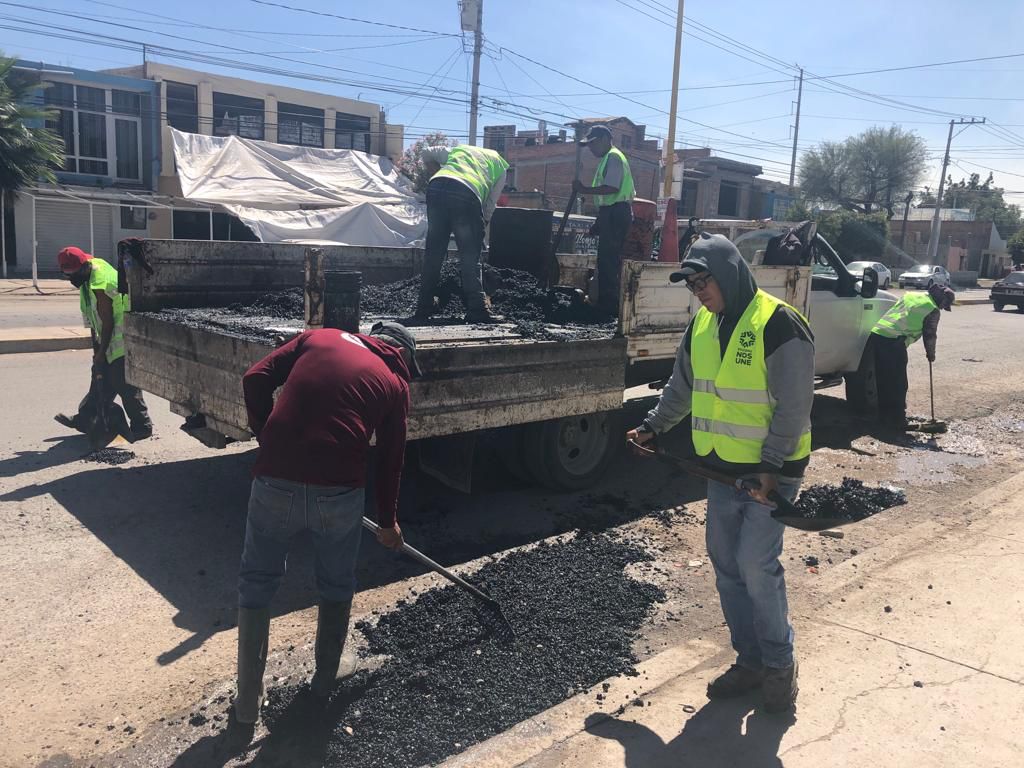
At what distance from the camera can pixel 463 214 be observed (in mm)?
6066

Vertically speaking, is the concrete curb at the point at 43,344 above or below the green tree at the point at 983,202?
below

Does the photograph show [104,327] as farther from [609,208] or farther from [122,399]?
[609,208]

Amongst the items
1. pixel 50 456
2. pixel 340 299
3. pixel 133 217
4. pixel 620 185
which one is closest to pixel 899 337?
pixel 620 185

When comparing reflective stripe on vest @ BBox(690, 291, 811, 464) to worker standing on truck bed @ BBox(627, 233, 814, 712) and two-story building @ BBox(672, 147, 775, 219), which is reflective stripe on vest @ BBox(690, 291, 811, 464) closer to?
worker standing on truck bed @ BBox(627, 233, 814, 712)

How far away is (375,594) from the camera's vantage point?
4215mm

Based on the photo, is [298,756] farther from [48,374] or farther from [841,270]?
[48,374]

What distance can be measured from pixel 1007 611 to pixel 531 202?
15.8 metres

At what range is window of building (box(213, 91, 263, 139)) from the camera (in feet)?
98.7

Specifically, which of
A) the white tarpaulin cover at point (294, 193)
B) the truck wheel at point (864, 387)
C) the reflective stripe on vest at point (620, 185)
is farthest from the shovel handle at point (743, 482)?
the white tarpaulin cover at point (294, 193)

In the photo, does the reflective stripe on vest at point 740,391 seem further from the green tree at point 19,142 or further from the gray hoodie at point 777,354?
the green tree at point 19,142

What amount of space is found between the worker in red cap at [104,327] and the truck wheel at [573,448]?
308 centimetres

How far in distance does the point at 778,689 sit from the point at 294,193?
72.0 feet

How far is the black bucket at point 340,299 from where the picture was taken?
13.4 ft

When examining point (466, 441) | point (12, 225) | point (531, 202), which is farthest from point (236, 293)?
point (12, 225)
